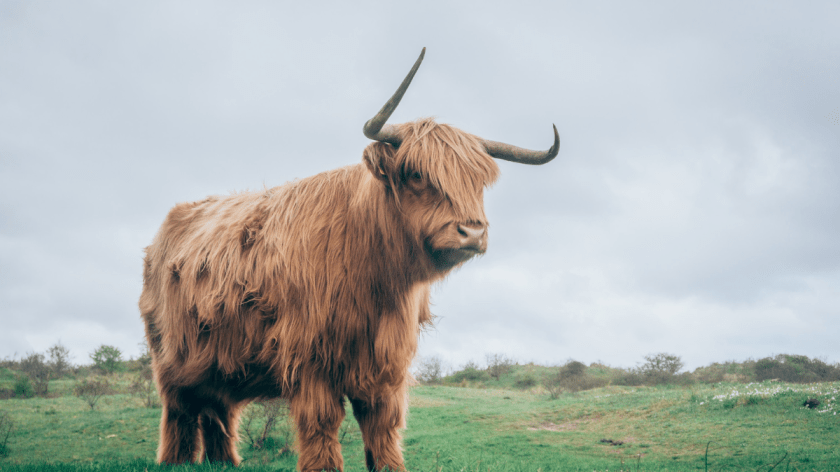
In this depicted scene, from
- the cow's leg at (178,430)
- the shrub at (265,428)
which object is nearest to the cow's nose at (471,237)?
the cow's leg at (178,430)

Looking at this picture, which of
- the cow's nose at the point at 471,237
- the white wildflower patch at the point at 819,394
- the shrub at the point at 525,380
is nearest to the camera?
the cow's nose at the point at 471,237

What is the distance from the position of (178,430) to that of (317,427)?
2.37 metres

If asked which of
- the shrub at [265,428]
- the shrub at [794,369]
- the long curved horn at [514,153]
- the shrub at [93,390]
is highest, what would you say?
the long curved horn at [514,153]

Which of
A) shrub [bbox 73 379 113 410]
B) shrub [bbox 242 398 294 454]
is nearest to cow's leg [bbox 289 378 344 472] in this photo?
shrub [bbox 242 398 294 454]

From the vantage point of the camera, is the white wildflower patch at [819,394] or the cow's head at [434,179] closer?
the cow's head at [434,179]

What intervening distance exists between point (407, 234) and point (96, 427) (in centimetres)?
1525

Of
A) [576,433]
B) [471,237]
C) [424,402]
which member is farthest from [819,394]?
[471,237]

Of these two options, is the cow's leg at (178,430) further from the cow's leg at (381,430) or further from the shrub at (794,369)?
the shrub at (794,369)

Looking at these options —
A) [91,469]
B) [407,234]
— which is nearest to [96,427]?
[91,469]

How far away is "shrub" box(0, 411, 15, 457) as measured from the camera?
41.3ft

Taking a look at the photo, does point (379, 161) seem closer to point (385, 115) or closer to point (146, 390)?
point (385, 115)

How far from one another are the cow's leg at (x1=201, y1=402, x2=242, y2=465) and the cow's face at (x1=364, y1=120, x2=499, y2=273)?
3.22 metres

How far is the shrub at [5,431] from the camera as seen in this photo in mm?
12574

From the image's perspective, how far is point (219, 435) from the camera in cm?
530
